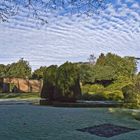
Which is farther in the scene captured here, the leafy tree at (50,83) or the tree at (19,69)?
the tree at (19,69)

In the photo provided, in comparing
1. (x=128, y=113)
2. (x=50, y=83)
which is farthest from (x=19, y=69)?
(x=128, y=113)

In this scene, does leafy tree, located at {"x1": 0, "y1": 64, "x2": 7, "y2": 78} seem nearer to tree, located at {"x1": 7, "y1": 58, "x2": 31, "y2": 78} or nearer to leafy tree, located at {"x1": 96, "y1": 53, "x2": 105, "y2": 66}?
tree, located at {"x1": 7, "y1": 58, "x2": 31, "y2": 78}

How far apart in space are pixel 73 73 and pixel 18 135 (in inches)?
467

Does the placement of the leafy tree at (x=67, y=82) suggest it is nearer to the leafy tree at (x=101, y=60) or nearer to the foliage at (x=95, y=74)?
the foliage at (x=95, y=74)

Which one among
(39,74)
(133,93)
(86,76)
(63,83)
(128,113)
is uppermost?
(39,74)

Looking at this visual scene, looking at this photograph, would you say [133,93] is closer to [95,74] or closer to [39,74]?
[95,74]

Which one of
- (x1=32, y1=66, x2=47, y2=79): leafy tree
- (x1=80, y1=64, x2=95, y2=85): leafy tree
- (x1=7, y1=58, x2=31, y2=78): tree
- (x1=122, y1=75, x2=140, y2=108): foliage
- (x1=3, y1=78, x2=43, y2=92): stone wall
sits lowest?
(x1=122, y1=75, x2=140, y2=108): foliage

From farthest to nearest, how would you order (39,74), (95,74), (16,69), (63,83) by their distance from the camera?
(16,69) < (39,74) < (95,74) < (63,83)

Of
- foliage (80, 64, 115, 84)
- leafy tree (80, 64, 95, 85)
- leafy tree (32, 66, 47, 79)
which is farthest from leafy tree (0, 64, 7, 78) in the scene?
leafy tree (80, 64, 95, 85)

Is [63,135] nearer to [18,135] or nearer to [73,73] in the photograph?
[18,135]

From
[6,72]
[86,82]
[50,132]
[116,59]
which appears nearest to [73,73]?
[50,132]

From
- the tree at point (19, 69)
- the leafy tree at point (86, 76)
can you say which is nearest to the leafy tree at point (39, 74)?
the tree at point (19, 69)

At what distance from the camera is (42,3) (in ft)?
18.1

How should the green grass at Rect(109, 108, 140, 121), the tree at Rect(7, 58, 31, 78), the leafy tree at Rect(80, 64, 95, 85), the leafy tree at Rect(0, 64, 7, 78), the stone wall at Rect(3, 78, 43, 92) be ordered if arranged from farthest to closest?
the leafy tree at Rect(0, 64, 7, 78) → the tree at Rect(7, 58, 31, 78) → the stone wall at Rect(3, 78, 43, 92) → the leafy tree at Rect(80, 64, 95, 85) → the green grass at Rect(109, 108, 140, 121)
